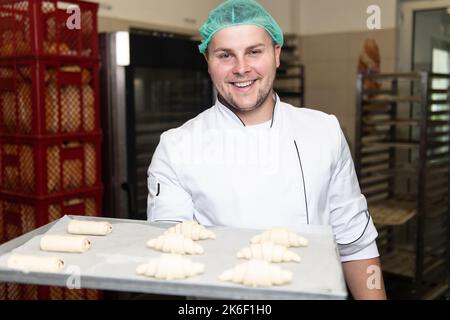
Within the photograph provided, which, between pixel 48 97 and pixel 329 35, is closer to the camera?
pixel 48 97

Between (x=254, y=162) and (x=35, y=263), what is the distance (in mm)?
720

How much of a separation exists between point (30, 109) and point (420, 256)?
2333mm

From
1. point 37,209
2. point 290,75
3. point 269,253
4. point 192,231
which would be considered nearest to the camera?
point 269,253

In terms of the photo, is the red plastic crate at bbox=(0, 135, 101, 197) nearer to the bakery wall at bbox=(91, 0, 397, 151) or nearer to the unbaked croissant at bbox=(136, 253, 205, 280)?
the bakery wall at bbox=(91, 0, 397, 151)

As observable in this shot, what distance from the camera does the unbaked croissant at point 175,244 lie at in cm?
104

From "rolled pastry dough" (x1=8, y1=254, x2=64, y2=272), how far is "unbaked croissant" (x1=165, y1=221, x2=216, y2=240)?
10.9 inches

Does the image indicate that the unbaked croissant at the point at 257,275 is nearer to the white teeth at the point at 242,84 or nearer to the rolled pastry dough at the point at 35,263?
the rolled pastry dough at the point at 35,263

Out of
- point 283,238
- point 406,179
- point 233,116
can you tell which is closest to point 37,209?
point 233,116

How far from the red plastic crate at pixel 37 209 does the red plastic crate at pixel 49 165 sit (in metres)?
0.04

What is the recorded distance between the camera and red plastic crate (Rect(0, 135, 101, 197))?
91.8 inches

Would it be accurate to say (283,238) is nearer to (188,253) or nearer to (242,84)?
(188,253)

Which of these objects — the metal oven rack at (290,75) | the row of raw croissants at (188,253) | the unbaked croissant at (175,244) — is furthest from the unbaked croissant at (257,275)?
the metal oven rack at (290,75)

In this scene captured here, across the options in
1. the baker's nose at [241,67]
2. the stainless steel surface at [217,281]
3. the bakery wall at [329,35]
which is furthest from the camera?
the bakery wall at [329,35]

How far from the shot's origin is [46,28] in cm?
234
